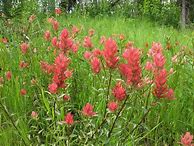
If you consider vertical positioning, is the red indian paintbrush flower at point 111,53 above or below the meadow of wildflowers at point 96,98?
above

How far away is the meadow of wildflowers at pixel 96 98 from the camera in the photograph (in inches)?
70.3

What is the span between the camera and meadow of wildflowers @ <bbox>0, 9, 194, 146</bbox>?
1786mm

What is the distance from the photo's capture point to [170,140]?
248cm

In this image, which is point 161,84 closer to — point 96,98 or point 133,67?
point 133,67

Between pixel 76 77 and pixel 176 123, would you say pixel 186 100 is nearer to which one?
pixel 176 123

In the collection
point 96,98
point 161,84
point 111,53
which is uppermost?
point 111,53

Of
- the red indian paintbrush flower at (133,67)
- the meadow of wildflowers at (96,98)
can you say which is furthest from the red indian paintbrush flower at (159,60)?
the red indian paintbrush flower at (133,67)

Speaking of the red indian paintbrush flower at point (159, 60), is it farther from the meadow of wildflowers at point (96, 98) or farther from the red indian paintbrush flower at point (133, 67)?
the red indian paintbrush flower at point (133, 67)

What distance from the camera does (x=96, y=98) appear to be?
2.68 m

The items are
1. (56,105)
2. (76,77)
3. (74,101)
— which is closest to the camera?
(56,105)

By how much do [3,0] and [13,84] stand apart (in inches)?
340

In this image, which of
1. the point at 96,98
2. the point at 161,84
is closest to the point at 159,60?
the point at 161,84

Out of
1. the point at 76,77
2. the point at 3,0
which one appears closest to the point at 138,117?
the point at 76,77

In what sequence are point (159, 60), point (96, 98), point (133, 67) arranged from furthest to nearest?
point (96, 98) → point (159, 60) → point (133, 67)
